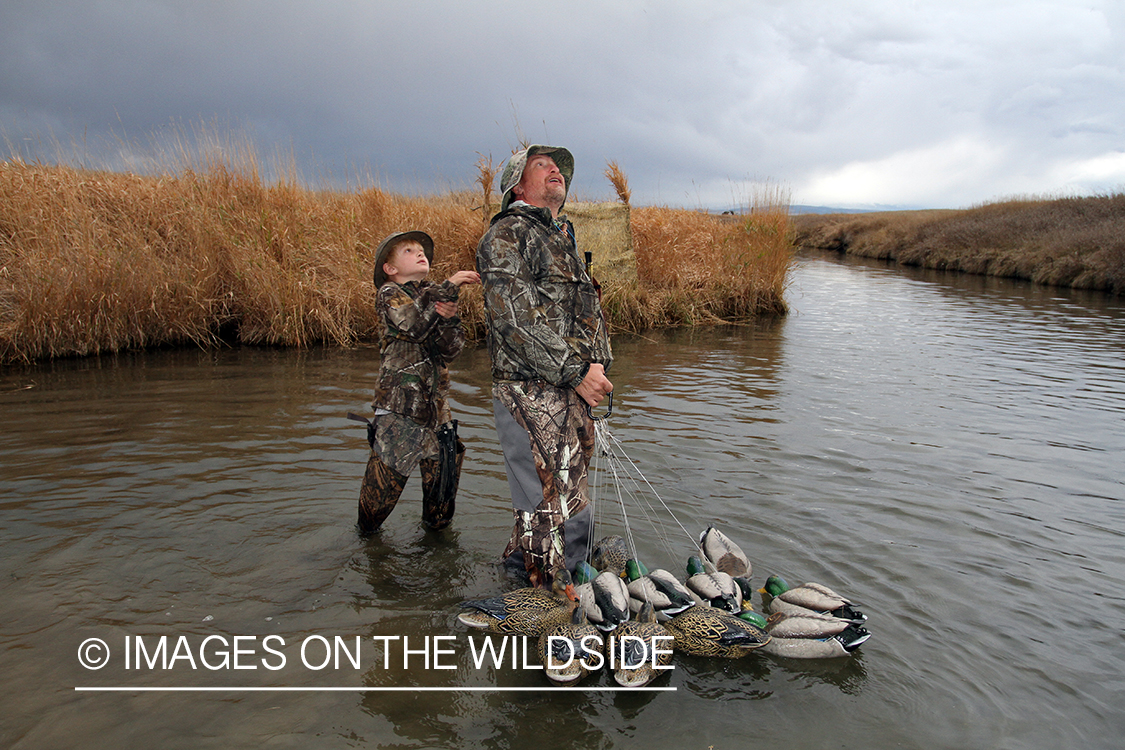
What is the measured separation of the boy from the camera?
4.22m

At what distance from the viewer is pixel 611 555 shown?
4.54 meters

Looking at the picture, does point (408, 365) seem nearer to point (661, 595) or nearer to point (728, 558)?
point (661, 595)

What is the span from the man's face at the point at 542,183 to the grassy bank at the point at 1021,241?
13922mm

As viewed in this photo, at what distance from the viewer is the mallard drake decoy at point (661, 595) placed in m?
3.74

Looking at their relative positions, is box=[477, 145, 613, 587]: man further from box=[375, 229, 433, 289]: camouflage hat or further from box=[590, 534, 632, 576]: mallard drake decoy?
box=[375, 229, 433, 289]: camouflage hat

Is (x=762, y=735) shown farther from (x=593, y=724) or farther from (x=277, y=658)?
(x=277, y=658)

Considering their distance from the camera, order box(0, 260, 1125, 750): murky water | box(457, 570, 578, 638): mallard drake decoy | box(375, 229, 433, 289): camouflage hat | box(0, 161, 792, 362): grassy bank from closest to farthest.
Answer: box(0, 260, 1125, 750): murky water
box(457, 570, 578, 638): mallard drake decoy
box(375, 229, 433, 289): camouflage hat
box(0, 161, 792, 362): grassy bank

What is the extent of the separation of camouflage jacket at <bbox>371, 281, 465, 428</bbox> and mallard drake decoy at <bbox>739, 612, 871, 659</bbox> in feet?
7.64

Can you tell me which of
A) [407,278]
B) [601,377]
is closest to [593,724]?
[601,377]

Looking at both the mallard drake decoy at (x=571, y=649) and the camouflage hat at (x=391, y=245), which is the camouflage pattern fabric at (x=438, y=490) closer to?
the camouflage hat at (x=391, y=245)

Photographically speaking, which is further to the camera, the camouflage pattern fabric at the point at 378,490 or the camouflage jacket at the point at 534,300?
the camouflage pattern fabric at the point at 378,490

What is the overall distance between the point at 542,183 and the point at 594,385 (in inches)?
46.4

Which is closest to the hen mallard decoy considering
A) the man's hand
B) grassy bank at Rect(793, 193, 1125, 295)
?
the man's hand
